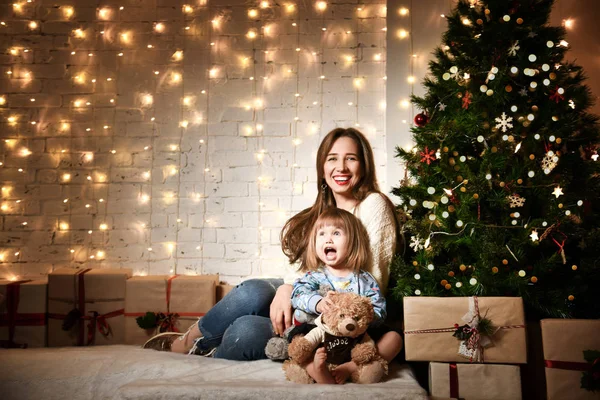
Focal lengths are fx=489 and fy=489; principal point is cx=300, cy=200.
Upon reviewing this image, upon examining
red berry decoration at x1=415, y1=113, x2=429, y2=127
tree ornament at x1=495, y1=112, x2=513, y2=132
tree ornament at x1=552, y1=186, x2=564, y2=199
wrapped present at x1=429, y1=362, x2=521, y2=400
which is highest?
red berry decoration at x1=415, y1=113, x2=429, y2=127

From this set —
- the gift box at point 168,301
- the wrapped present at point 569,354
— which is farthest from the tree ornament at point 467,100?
the gift box at point 168,301

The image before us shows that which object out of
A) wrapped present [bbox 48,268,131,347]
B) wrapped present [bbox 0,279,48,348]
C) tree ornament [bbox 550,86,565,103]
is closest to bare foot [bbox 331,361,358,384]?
tree ornament [bbox 550,86,565,103]

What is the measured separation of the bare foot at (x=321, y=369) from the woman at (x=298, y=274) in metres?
0.30

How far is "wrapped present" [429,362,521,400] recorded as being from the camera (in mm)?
1887

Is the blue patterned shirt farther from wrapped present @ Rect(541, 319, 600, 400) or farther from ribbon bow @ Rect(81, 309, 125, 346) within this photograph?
ribbon bow @ Rect(81, 309, 125, 346)

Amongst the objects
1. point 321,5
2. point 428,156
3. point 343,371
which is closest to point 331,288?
point 343,371

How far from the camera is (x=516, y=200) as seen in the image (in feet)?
6.79

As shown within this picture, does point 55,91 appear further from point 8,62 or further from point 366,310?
point 366,310

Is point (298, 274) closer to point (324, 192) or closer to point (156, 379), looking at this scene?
point (324, 192)

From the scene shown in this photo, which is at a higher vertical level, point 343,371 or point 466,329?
point 466,329

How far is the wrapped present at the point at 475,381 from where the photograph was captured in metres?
1.89

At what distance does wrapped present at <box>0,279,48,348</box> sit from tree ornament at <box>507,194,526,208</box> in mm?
2760

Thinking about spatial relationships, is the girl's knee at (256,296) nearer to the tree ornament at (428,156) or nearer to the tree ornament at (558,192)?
the tree ornament at (428,156)

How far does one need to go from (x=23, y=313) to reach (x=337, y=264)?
217 centimetres
